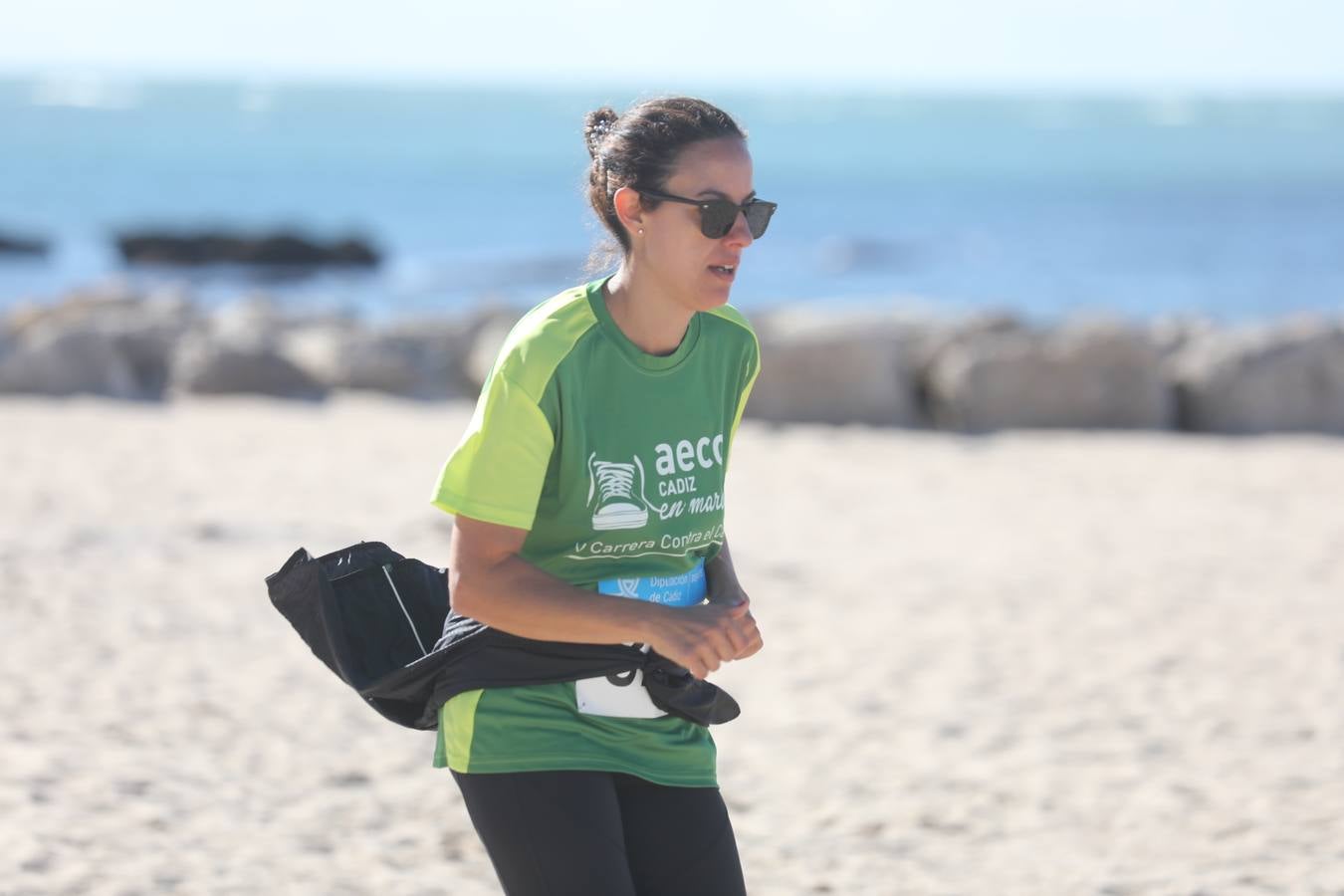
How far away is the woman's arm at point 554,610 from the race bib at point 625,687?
0.08m

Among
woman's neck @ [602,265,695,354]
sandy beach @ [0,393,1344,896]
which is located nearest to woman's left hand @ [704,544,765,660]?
woman's neck @ [602,265,695,354]

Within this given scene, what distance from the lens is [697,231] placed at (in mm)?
2297

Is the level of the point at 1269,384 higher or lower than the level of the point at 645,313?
higher

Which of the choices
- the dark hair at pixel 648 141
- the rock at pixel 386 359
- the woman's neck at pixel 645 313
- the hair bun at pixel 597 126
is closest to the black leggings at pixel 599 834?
the woman's neck at pixel 645 313

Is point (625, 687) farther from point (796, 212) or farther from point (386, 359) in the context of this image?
point (796, 212)

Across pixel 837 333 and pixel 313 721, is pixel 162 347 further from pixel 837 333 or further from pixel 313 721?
pixel 313 721

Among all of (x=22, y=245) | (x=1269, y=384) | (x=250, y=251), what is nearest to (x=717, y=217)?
(x=1269, y=384)

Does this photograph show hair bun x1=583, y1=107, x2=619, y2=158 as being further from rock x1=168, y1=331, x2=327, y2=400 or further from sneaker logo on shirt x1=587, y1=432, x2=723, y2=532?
rock x1=168, y1=331, x2=327, y2=400

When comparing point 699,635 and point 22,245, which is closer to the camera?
point 699,635

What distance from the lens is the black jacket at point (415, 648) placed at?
7.60ft

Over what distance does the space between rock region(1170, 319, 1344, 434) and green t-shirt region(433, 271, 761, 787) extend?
1040cm

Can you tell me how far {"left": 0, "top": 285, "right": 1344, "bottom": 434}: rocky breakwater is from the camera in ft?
39.2

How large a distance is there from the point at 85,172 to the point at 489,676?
2109 inches

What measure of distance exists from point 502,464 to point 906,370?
34.2 ft
